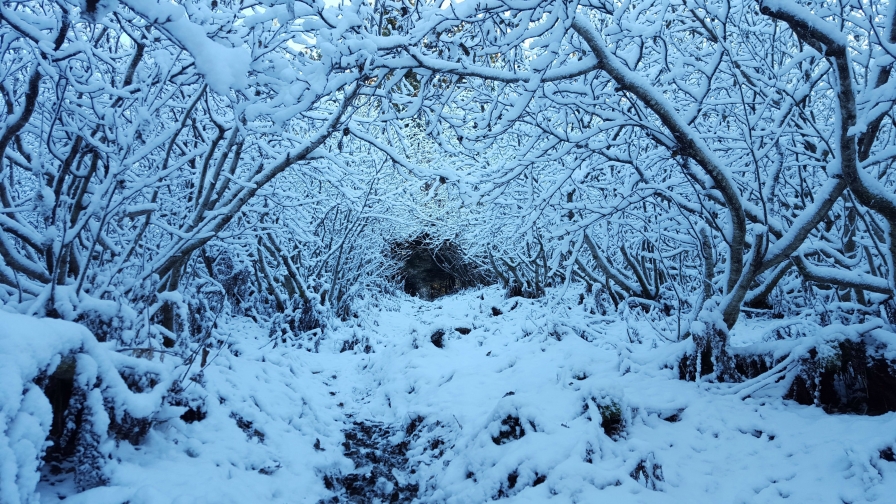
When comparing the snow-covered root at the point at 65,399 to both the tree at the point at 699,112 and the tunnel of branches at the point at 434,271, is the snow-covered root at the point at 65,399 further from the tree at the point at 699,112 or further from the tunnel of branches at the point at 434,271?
the tunnel of branches at the point at 434,271

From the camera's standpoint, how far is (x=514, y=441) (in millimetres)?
3719

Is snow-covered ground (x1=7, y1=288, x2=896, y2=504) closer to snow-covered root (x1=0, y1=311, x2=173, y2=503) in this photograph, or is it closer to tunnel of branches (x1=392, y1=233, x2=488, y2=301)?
snow-covered root (x1=0, y1=311, x2=173, y2=503)

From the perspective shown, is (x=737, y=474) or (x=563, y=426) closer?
(x=737, y=474)

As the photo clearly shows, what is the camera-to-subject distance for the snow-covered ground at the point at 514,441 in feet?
9.11

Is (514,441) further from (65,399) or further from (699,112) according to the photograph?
(699,112)

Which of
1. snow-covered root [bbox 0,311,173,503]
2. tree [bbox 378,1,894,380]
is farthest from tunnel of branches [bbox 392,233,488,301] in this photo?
snow-covered root [bbox 0,311,173,503]

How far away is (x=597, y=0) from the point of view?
3469 millimetres

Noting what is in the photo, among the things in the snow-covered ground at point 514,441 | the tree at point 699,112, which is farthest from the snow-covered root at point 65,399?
the tree at point 699,112

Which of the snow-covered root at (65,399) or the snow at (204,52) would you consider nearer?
the snow-covered root at (65,399)

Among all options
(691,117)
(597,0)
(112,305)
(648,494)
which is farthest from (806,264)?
(112,305)

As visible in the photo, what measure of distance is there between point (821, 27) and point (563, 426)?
10.7 feet

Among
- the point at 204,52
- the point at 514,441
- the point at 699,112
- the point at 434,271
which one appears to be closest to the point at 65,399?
the point at 204,52

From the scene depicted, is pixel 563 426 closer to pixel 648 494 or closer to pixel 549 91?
pixel 648 494

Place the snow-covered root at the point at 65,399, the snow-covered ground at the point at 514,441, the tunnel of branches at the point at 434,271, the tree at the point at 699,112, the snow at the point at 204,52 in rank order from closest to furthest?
the snow-covered root at the point at 65,399 < the snow at the point at 204,52 < the snow-covered ground at the point at 514,441 < the tree at the point at 699,112 < the tunnel of branches at the point at 434,271
